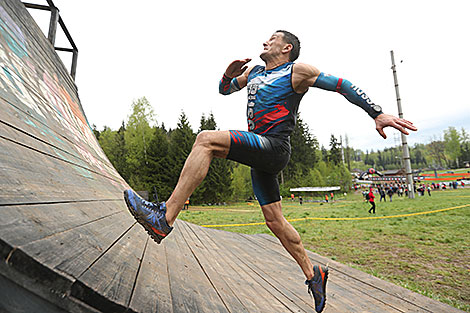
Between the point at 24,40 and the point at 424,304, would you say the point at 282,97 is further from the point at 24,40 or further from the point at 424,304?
the point at 24,40

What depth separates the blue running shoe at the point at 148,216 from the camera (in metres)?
1.51

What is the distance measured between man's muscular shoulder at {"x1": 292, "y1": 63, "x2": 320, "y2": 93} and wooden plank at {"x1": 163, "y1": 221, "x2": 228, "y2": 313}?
68.6 inches

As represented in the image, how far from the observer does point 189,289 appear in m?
1.87

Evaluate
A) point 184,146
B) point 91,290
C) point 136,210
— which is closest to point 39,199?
point 136,210

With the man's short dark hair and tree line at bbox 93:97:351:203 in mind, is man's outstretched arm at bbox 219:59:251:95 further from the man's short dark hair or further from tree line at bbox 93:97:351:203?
tree line at bbox 93:97:351:203

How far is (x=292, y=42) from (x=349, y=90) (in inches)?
29.7

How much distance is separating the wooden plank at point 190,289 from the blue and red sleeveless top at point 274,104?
1280 mm

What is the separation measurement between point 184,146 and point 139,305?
2971cm

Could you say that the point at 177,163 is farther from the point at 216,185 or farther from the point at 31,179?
the point at 31,179

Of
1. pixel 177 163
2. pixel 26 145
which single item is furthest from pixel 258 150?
pixel 177 163

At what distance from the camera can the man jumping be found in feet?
5.37

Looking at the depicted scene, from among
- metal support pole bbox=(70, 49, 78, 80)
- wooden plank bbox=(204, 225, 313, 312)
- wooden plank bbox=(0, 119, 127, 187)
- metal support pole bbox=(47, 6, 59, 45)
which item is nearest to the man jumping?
wooden plank bbox=(204, 225, 313, 312)

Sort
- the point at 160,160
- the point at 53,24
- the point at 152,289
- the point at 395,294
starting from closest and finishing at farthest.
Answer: the point at 152,289 → the point at 395,294 → the point at 53,24 → the point at 160,160

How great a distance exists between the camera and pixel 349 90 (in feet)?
6.49
